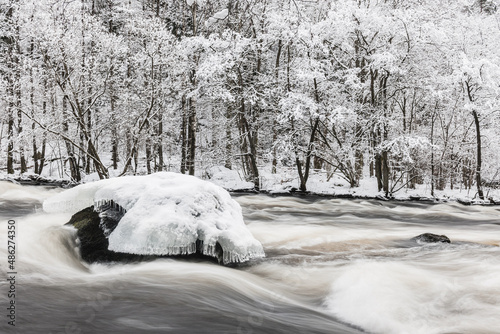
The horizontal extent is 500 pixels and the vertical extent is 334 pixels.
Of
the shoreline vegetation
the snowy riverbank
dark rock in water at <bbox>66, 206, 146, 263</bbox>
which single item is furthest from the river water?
the snowy riverbank

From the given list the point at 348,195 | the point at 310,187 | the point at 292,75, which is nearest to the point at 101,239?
the point at 348,195

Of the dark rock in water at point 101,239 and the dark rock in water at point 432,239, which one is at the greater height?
the dark rock in water at point 101,239

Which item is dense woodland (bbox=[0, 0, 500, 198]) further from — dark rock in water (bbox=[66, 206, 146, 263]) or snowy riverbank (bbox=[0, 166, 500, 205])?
dark rock in water (bbox=[66, 206, 146, 263])

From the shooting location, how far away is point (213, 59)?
532 inches

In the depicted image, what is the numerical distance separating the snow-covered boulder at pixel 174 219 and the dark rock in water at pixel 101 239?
57 mm

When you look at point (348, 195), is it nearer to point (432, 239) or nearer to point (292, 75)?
point (292, 75)

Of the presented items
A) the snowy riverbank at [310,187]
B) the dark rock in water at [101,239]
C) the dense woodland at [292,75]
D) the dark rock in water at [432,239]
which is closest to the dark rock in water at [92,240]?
the dark rock in water at [101,239]

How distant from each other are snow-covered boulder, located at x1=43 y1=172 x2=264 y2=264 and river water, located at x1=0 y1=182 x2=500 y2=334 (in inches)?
8.1

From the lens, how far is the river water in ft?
9.39

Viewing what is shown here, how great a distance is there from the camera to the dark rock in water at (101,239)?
4.19 metres

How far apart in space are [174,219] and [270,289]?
1.30 m

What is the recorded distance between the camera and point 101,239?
4.55 meters

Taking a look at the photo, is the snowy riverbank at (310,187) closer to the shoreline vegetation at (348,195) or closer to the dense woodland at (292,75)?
the shoreline vegetation at (348,195)

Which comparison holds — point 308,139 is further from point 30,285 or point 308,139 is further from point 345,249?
point 30,285
